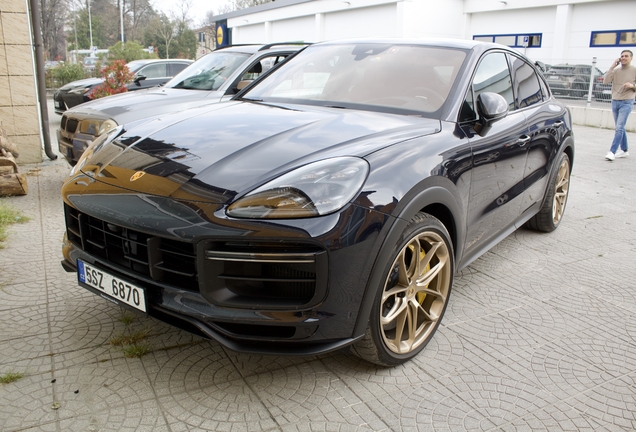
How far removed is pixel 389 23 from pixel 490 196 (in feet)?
86.1

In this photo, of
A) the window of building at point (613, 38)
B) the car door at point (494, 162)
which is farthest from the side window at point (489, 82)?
the window of building at point (613, 38)

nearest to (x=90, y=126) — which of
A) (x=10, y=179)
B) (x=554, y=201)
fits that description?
(x=10, y=179)

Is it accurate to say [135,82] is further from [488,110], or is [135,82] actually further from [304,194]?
[304,194]

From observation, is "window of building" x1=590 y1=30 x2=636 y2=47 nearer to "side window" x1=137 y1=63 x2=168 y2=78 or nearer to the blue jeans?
the blue jeans

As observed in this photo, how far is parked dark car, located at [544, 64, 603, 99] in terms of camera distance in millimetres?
14992

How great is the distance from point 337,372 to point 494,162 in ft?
5.36

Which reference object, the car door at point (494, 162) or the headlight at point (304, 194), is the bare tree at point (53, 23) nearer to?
the car door at point (494, 162)

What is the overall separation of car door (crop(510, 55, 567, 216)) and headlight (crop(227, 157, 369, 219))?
2.12 metres

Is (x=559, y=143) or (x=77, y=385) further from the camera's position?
(x=559, y=143)

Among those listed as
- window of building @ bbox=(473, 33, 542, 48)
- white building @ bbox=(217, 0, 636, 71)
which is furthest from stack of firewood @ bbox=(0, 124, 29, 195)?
window of building @ bbox=(473, 33, 542, 48)

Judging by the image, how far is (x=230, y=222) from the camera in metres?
2.18

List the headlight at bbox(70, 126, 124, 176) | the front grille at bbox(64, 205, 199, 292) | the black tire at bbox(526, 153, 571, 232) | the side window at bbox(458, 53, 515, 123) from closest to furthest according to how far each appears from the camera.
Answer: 1. the front grille at bbox(64, 205, 199, 292)
2. the headlight at bbox(70, 126, 124, 176)
3. the side window at bbox(458, 53, 515, 123)
4. the black tire at bbox(526, 153, 571, 232)

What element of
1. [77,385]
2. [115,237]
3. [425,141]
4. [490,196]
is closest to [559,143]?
[490,196]

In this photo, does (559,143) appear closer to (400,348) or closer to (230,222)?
(400,348)
